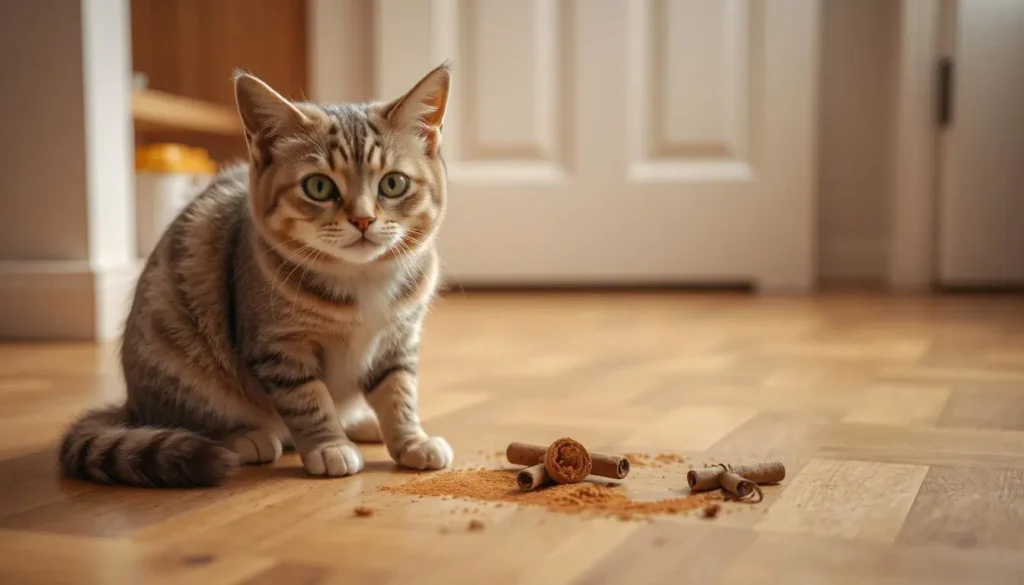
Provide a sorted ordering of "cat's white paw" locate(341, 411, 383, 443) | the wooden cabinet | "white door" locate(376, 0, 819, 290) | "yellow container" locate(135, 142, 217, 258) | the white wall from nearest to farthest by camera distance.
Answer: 1. "cat's white paw" locate(341, 411, 383, 443)
2. the white wall
3. "yellow container" locate(135, 142, 217, 258)
4. "white door" locate(376, 0, 819, 290)
5. the wooden cabinet

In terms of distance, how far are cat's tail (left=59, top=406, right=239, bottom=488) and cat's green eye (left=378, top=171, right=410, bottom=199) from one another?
332 mm

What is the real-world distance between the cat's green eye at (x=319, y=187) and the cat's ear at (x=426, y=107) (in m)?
0.11

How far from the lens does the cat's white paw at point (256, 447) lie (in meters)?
1.27

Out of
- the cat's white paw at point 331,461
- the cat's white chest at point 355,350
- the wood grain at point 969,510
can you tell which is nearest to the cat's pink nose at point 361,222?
the cat's white chest at point 355,350

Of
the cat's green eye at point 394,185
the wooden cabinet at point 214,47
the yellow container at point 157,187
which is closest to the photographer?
the cat's green eye at point 394,185

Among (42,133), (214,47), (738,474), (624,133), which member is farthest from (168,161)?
(738,474)

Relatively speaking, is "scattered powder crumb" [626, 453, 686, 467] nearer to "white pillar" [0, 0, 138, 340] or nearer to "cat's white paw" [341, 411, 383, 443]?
"cat's white paw" [341, 411, 383, 443]

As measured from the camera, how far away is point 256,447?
1.28 m

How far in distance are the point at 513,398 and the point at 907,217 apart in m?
2.16

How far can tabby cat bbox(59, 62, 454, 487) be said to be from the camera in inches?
46.6

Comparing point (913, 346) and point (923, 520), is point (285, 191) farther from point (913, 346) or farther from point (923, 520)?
point (913, 346)

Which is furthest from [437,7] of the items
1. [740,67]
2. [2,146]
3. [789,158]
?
[2,146]

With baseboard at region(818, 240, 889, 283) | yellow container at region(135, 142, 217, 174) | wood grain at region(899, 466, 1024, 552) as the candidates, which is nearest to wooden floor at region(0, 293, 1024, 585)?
wood grain at region(899, 466, 1024, 552)

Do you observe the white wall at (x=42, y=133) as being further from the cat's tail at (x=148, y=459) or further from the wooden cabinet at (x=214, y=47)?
the cat's tail at (x=148, y=459)
